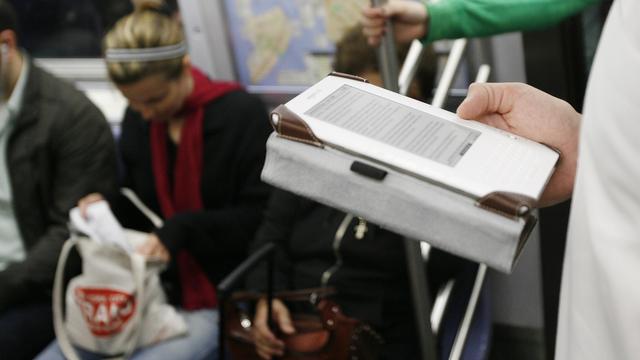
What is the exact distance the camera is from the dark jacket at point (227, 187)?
2230 millimetres

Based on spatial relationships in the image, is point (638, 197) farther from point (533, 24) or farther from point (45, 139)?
point (45, 139)

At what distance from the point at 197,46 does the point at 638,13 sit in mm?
2319

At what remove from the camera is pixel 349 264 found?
1.96 m

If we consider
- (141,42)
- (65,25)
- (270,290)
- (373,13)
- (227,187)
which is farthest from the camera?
(65,25)

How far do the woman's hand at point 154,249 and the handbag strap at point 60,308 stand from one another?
102 mm

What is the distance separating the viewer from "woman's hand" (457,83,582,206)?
0.90 meters

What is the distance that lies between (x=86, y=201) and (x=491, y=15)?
1.30m

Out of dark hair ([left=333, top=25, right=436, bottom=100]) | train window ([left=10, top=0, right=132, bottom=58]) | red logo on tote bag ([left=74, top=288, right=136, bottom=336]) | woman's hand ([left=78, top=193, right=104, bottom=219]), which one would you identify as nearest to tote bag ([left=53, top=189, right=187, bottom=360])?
red logo on tote bag ([left=74, top=288, right=136, bottom=336])

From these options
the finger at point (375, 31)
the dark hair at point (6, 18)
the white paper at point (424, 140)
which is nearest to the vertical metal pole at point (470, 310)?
the finger at point (375, 31)

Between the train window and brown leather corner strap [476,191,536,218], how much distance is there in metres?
2.46

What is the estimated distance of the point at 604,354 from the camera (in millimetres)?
581

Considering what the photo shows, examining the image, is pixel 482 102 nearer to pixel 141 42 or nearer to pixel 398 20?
pixel 398 20

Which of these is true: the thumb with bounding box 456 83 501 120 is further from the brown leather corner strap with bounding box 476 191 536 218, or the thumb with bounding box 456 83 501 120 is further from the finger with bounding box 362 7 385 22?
the finger with bounding box 362 7 385 22

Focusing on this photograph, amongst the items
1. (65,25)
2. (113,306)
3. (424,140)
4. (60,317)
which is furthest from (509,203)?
(65,25)
